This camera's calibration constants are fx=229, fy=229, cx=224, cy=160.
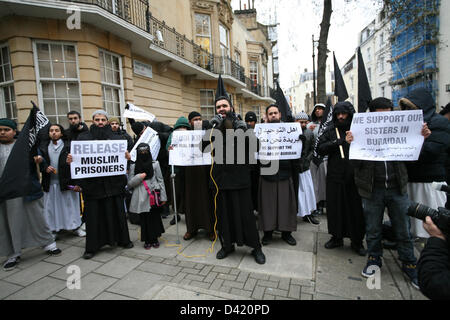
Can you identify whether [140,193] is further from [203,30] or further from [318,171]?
[203,30]

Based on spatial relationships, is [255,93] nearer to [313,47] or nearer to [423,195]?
[313,47]

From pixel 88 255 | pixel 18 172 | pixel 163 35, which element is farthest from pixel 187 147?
pixel 163 35

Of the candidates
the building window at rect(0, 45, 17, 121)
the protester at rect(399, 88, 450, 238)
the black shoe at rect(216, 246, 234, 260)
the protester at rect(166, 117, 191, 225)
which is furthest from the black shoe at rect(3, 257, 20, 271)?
the protester at rect(399, 88, 450, 238)

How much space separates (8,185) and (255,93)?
78.3 feet

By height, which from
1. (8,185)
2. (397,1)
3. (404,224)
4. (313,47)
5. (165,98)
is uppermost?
(313,47)

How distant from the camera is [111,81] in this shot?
8141 mm

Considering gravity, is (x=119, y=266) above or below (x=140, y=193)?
below

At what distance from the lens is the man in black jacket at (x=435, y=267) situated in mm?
1322

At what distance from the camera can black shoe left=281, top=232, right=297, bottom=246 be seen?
12.0 ft

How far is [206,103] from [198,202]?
12.1 metres

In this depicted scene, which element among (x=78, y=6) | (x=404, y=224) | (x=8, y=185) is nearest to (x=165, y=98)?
(x=78, y=6)

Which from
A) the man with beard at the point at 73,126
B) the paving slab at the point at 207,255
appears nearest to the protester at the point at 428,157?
the paving slab at the point at 207,255

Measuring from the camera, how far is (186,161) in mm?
3715

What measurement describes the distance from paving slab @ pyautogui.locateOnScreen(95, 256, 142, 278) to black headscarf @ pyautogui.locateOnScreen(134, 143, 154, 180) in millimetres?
1248
